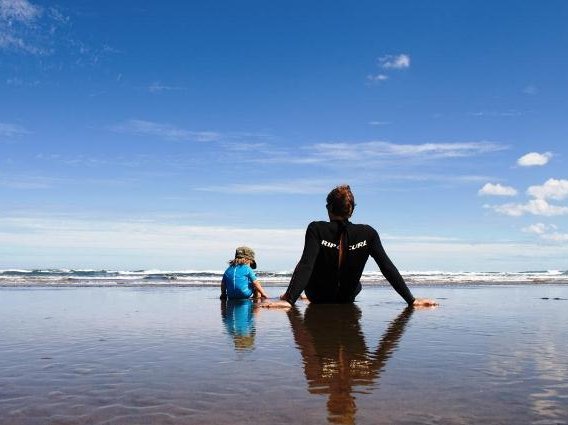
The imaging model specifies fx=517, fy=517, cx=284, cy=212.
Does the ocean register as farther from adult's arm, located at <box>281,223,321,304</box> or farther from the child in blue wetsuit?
adult's arm, located at <box>281,223,321,304</box>

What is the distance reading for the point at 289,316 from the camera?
691cm

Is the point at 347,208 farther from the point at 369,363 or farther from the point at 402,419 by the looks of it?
the point at 402,419

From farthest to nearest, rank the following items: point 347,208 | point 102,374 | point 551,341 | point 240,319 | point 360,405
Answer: point 347,208
point 240,319
point 551,341
point 102,374
point 360,405

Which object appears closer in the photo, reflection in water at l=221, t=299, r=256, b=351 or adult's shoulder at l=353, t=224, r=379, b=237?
reflection in water at l=221, t=299, r=256, b=351

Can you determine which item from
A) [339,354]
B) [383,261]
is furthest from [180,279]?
[339,354]

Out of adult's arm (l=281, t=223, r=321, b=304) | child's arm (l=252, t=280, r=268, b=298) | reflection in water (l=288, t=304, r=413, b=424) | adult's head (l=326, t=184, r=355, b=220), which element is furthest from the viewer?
child's arm (l=252, t=280, r=268, b=298)

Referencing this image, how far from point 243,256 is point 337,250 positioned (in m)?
3.57

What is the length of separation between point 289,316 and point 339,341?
7.26 feet

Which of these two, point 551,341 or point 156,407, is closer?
point 156,407

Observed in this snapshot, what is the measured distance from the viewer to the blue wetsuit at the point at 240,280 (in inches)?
Answer: 404

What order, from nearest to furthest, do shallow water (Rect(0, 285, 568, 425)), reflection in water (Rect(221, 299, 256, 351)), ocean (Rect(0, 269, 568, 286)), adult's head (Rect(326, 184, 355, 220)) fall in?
shallow water (Rect(0, 285, 568, 425))
reflection in water (Rect(221, 299, 256, 351))
adult's head (Rect(326, 184, 355, 220))
ocean (Rect(0, 269, 568, 286))

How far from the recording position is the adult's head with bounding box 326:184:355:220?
7254 mm

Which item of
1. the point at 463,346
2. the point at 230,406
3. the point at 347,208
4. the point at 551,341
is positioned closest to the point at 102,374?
the point at 230,406

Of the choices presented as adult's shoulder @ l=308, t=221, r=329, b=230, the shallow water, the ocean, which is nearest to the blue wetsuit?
adult's shoulder @ l=308, t=221, r=329, b=230
